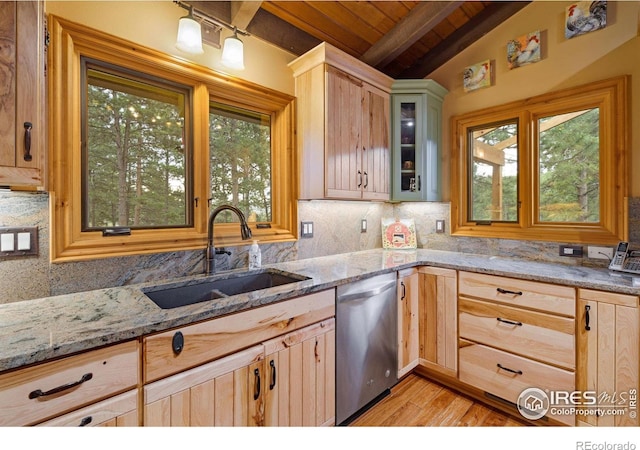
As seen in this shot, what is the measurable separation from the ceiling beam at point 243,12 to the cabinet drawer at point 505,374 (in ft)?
8.56

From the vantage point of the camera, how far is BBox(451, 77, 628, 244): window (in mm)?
1890

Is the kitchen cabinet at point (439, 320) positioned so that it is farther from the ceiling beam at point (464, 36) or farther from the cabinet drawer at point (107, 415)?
the ceiling beam at point (464, 36)

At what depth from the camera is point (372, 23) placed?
7.66 ft

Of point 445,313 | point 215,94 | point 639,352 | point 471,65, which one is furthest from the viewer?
point 471,65

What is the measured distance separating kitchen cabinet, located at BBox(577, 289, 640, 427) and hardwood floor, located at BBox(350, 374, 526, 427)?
48 centimetres

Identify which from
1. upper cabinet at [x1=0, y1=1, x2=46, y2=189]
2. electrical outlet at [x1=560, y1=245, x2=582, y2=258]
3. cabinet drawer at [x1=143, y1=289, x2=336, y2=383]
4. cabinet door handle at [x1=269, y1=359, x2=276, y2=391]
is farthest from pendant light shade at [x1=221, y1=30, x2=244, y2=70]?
electrical outlet at [x1=560, y1=245, x2=582, y2=258]

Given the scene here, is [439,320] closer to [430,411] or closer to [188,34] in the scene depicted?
[430,411]

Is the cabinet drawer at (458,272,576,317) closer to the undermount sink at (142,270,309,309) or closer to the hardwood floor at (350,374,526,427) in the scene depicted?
the hardwood floor at (350,374,526,427)

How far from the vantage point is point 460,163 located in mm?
2645

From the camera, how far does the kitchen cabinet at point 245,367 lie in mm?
1026

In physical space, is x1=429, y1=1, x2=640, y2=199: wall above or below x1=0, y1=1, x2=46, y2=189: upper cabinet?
above
